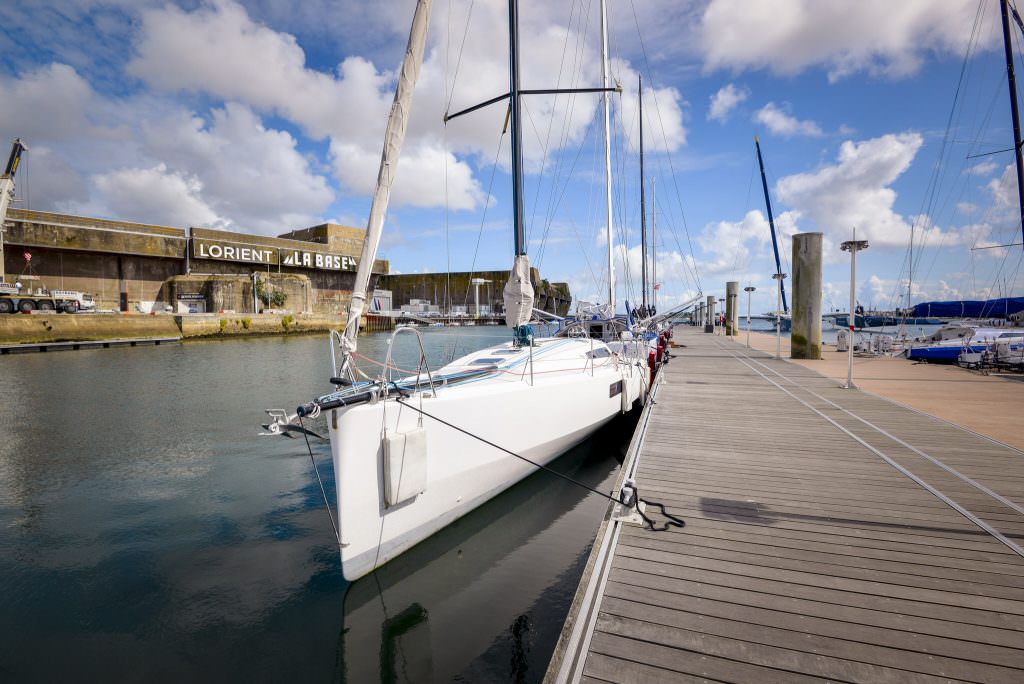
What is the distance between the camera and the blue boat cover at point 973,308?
3797cm

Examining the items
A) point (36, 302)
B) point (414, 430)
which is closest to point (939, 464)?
point (414, 430)

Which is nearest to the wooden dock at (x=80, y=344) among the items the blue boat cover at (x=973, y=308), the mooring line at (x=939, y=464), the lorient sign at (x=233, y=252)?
the lorient sign at (x=233, y=252)

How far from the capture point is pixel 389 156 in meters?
4.85

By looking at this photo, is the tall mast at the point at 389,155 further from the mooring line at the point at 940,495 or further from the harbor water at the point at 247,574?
the mooring line at the point at 940,495

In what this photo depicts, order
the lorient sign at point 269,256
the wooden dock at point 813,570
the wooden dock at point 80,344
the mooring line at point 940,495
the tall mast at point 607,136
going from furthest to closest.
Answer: the lorient sign at point 269,256
the wooden dock at point 80,344
the tall mast at point 607,136
the mooring line at point 940,495
the wooden dock at point 813,570

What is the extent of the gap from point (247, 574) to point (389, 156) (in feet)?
15.1

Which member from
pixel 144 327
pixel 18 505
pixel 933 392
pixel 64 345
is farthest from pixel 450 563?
pixel 144 327

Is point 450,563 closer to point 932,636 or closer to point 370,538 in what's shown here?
point 370,538

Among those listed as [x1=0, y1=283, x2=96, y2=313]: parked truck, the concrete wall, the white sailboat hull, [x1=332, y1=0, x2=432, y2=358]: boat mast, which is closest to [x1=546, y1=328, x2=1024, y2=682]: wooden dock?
the white sailboat hull

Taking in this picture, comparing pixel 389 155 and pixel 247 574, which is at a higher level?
pixel 389 155

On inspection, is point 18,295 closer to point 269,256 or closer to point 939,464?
point 269,256

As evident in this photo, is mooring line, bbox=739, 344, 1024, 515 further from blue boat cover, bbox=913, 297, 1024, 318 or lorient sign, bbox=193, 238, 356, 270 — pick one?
lorient sign, bbox=193, 238, 356, 270

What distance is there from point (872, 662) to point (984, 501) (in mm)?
3021

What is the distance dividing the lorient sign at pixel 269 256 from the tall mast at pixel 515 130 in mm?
52791
